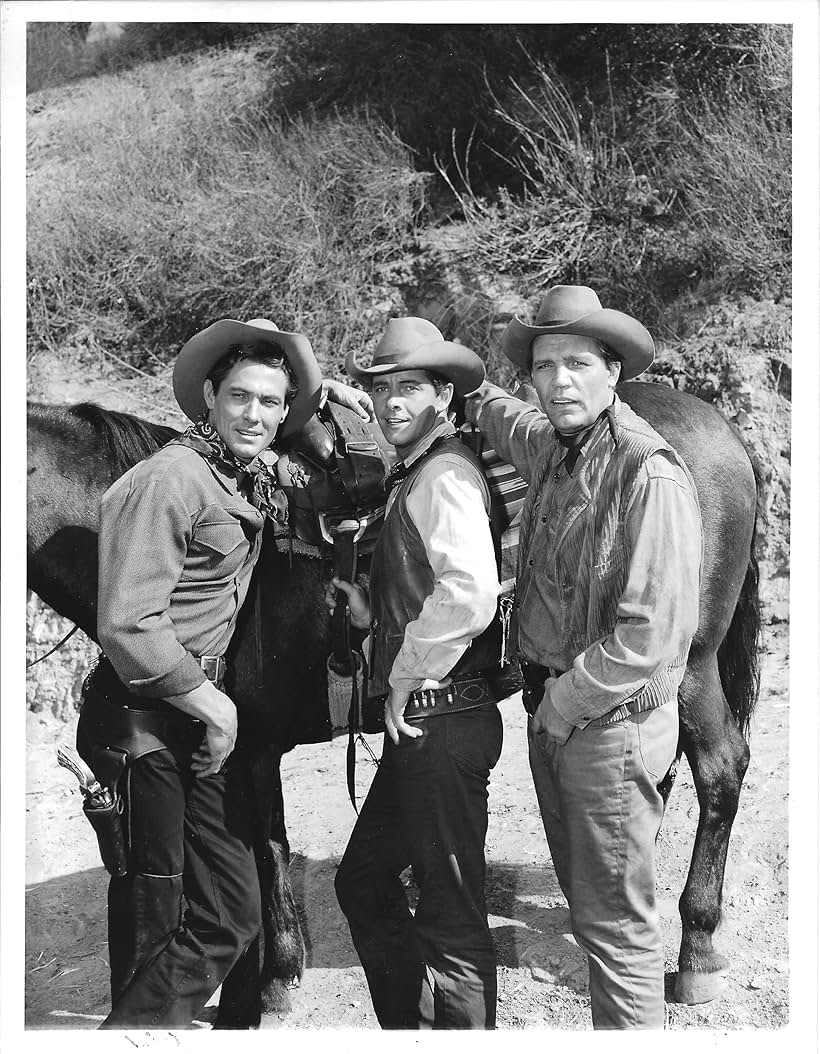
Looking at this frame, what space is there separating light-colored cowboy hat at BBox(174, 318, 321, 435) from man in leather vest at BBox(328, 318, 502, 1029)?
0.17 metres

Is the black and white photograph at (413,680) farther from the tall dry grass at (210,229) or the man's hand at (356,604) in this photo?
the tall dry grass at (210,229)

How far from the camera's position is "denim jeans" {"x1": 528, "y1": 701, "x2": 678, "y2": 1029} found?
2.49 metres

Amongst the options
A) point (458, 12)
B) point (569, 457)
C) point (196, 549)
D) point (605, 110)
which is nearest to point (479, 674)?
point (569, 457)

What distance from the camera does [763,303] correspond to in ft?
19.6

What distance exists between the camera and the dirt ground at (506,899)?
3449 millimetres

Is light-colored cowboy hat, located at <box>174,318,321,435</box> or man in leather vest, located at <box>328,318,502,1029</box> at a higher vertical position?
light-colored cowboy hat, located at <box>174,318,321,435</box>

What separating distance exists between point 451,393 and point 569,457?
40 centimetres

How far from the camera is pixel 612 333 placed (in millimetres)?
2609

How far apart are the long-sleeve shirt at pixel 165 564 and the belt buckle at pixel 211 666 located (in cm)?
2

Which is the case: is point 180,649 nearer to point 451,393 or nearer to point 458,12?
point 451,393

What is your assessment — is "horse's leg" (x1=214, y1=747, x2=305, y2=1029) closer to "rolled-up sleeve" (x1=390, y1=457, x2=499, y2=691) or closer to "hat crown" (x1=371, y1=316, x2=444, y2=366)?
"rolled-up sleeve" (x1=390, y1=457, x2=499, y2=691)

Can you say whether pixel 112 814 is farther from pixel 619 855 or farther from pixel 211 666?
pixel 619 855

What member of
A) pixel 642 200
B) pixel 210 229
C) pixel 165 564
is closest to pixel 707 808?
pixel 165 564

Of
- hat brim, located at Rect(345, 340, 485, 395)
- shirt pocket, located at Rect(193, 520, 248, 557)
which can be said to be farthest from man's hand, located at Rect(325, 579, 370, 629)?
hat brim, located at Rect(345, 340, 485, 395)
